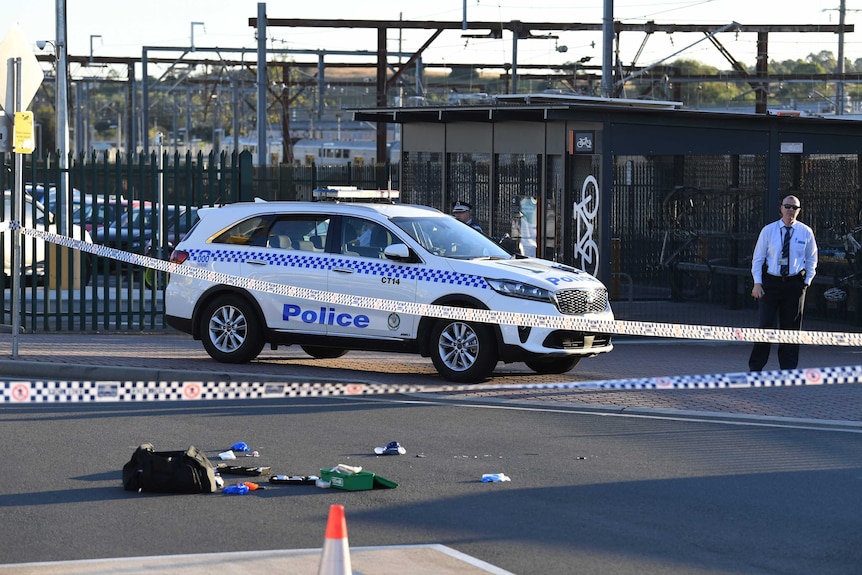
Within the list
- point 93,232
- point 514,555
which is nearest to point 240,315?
point 93,232

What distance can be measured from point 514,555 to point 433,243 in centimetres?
688

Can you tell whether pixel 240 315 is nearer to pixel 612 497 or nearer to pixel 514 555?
pixel 612 497

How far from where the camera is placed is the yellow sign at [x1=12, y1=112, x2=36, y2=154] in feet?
43.6

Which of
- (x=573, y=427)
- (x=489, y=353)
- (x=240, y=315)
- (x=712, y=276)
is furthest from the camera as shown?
(x=712, y=276)

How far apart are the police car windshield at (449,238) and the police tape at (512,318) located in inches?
28.6

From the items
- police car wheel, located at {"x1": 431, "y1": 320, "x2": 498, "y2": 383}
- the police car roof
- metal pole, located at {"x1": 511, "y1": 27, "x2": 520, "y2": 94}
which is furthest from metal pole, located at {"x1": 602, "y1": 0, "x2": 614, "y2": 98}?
metal pole, located at {"x1": 511, "y1": 27, "x2": 520, "y2": 94}

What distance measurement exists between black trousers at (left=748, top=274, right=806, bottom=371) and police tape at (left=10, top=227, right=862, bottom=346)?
2.53ft

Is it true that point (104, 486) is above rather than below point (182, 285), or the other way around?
below

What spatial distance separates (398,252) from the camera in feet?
42.9

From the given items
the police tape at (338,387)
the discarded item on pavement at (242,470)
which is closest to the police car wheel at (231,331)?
the police tape at (338,387)

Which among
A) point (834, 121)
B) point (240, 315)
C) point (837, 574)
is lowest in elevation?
point (837, 574)

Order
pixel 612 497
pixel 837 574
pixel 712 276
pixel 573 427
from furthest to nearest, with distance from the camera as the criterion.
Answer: pixel 712 276 < pixel 573 427 < pixel 612 497 < pixel 837 574

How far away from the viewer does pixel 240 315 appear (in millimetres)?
13797

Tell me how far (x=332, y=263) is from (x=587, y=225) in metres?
4.88
